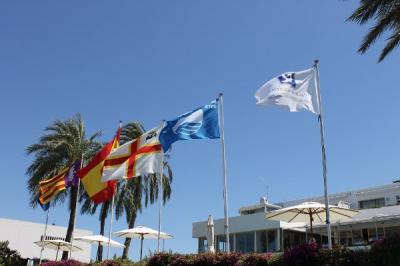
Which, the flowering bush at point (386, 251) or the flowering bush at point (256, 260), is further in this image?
the flowering bush at point (256, 260)

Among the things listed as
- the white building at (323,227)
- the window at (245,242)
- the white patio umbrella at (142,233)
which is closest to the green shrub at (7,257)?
the white patio umbrella at (142,233)

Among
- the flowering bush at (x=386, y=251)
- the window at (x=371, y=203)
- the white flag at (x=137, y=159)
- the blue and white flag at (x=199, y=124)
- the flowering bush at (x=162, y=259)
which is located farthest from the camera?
the window at (x=371, y=203)

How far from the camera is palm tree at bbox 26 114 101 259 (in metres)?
36.5

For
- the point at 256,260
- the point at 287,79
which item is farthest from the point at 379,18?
the point at 256,260

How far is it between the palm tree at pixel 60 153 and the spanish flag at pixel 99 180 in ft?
37.0

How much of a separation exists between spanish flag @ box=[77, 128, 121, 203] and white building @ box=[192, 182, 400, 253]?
14.9m

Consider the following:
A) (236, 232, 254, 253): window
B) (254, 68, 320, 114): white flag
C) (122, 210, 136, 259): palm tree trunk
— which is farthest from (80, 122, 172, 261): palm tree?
(254, 68, 320, 114): white flag

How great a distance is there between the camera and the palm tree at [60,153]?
36531 mm

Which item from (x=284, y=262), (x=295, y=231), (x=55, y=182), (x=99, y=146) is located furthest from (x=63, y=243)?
(x=284, y=262)

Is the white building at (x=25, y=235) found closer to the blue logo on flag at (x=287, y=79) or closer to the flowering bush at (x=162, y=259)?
the flowering bush at (x=162, y=259)

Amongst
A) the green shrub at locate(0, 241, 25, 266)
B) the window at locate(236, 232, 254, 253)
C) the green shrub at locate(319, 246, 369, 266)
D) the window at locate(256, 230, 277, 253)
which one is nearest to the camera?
the green shrub at locate(319, 246, 369, 266)

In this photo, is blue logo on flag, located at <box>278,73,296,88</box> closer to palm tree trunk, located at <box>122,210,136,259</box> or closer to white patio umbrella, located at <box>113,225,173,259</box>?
white patio umbrella, located at <box>113,225,173,259</box>

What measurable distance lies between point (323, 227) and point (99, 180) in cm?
1615

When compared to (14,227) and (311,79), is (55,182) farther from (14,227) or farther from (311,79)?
(14,227)
